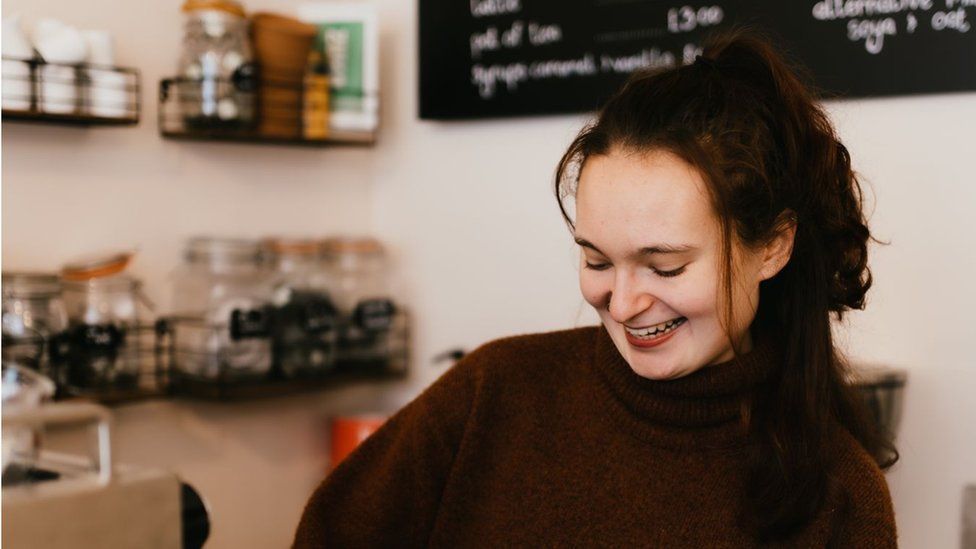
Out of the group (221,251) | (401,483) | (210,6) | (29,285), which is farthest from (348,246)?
(401,483)

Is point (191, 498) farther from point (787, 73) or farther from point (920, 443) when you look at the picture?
point (920, 443)

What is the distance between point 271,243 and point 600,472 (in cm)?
107

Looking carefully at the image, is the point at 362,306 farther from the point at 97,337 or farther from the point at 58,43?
the point at 58,43

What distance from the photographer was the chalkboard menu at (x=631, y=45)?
1.64m

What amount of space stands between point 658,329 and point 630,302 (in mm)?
62

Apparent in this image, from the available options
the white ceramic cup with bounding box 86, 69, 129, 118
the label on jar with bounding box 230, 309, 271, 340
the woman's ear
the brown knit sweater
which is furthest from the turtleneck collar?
the white ceramic cup with bounding box 86, 69, 129, 118

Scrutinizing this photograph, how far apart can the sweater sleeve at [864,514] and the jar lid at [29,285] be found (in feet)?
4.13

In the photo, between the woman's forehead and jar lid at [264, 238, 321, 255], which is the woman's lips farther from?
jar lid at [264, 238, 321, 255]

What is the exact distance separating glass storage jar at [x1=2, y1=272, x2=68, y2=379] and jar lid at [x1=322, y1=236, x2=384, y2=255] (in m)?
0.63

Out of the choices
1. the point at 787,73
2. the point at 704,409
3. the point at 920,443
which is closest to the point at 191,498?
the point at 704,409

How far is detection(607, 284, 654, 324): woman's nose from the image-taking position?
3.66 feet

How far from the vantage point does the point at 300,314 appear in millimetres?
2109

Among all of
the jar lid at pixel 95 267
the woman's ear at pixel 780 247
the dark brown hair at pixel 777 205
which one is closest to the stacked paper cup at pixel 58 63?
the jar lid at pixel 95 267

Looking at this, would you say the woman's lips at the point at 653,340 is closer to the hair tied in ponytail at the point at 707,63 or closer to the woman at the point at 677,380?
the woman at the point at 677,380
